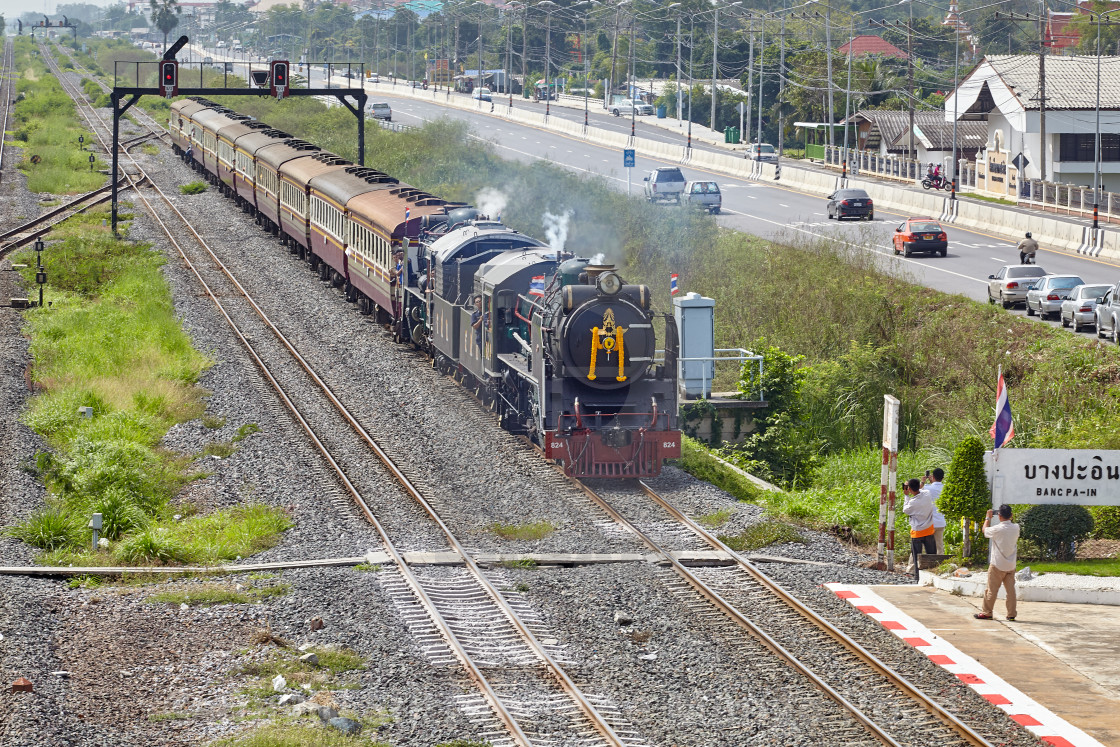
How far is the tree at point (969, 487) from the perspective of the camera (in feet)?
52.2

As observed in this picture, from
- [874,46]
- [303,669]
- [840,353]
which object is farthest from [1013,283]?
[874,46]

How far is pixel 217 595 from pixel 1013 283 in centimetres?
2601

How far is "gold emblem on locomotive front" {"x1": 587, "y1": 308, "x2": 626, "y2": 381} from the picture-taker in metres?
19.3

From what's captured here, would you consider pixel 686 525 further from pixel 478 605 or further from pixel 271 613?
pixel 271 613

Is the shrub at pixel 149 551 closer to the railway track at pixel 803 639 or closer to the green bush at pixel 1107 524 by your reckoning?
the railway track at pixel 803 639

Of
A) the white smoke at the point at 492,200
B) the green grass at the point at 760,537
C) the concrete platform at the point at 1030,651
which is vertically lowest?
the concrete platform at the point at 1030,651

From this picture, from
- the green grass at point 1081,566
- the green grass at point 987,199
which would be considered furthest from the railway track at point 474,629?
the green grass at point 987,199

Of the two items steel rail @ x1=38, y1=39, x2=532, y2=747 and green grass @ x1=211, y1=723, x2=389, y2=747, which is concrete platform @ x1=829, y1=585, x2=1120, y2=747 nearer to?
steel rail @ x1=38, y1=39, x2=532, y2=747

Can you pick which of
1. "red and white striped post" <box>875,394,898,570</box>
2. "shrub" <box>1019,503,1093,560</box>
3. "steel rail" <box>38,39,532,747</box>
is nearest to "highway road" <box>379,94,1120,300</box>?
"steel rail" <box>38,39,532,747</box>

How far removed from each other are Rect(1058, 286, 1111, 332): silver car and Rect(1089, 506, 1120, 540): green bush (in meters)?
15.1

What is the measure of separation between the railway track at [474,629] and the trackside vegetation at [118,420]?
201cm

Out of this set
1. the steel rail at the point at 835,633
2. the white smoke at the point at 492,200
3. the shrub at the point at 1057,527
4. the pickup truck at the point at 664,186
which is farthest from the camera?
the pickup truck at the point at 664,186

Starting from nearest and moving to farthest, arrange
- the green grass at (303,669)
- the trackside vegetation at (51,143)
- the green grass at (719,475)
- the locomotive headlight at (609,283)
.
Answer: the green grass at (303,669) < the locomotive headlight at (609,283) < the green grass at (719,475) < the trackside vegetation at (51,143)

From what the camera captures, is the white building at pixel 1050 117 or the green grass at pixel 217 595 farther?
the white building at pixel 1050 117
